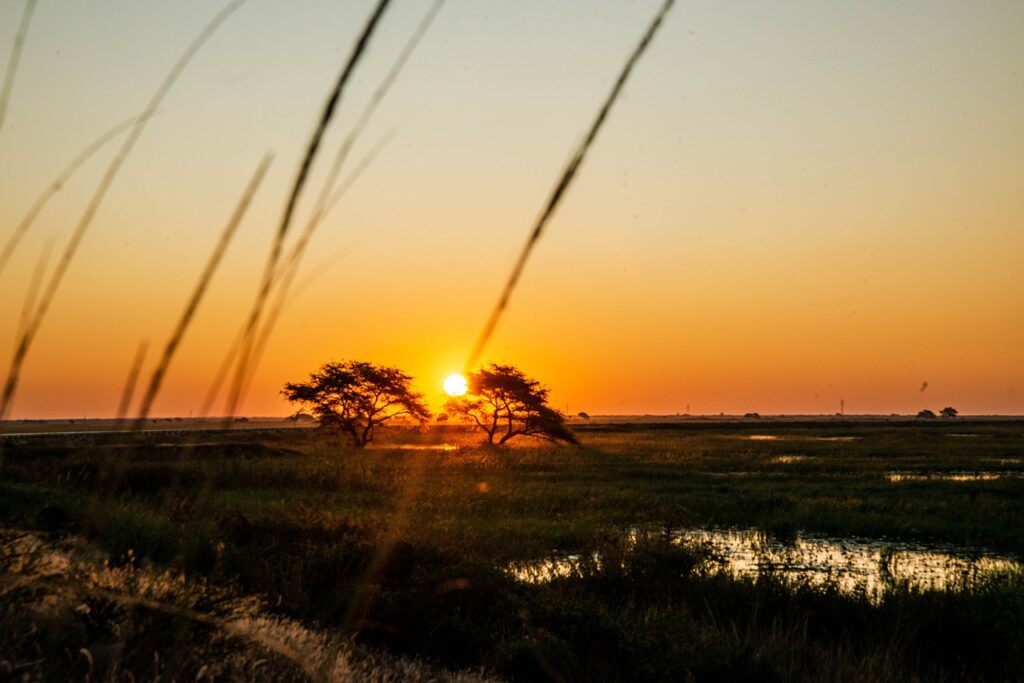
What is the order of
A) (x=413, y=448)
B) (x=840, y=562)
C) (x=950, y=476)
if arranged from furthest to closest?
(x=413, y=448)
(x=950, y=476)
(x=840, y=562)

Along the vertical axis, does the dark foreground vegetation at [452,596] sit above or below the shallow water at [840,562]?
above

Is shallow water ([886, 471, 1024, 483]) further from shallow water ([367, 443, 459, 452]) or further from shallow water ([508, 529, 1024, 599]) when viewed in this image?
shallow water ([367, 443, 459, 452])

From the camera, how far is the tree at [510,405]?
6391 centimetres

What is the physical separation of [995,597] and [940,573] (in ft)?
13.6

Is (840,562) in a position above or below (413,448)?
below

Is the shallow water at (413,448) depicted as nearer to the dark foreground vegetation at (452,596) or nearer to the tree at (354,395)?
the tree at (354,395)

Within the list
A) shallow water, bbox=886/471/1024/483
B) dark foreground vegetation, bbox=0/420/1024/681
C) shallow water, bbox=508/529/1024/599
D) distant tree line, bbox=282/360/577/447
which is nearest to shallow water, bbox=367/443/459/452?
distant tree line, bbox=282/360/577/447

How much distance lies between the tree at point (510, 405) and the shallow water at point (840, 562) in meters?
43.0

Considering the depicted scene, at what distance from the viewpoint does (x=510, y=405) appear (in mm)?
65438

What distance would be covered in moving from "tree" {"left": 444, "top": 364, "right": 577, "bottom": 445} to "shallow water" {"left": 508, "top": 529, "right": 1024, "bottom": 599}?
43.0 m

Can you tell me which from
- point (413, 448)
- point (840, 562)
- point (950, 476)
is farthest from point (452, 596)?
point (413, 448)

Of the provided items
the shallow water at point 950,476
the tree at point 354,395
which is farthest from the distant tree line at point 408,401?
the shallow water at point 950,476

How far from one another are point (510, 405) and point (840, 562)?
49197mm

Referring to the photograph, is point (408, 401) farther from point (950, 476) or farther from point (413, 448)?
point (950, 476)
